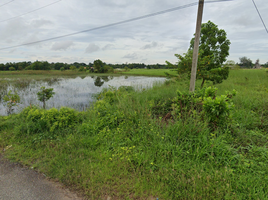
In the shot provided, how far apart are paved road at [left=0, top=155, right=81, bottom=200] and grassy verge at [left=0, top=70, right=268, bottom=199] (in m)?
0.15

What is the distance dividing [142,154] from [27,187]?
82.1 inches

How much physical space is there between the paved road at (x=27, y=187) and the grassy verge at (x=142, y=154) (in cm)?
15

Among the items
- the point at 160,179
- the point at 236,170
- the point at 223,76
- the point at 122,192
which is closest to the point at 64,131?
the point at 122,192

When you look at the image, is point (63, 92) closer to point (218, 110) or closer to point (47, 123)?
point (47, 123)

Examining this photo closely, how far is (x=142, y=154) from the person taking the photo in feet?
9.16

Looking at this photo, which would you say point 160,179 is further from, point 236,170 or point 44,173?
point 44,173

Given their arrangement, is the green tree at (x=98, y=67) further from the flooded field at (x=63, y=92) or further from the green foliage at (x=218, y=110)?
the green foliage at (x=218, y=110)

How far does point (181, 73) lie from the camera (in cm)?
724

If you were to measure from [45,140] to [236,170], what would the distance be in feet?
14.1

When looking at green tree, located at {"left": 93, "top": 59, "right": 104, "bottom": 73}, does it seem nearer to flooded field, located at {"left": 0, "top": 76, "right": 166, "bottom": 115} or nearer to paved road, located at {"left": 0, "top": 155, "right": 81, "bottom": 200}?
flooded field, located at {"left": 0, "top": 76, "right": 166, "bottom": 115}

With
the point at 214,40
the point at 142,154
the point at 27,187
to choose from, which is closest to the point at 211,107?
the point at 142,154

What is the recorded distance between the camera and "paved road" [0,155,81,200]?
7.19 ft

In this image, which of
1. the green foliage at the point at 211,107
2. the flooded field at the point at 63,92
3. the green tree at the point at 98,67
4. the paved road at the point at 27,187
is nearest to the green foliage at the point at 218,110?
the green foliage at the point at 211,107

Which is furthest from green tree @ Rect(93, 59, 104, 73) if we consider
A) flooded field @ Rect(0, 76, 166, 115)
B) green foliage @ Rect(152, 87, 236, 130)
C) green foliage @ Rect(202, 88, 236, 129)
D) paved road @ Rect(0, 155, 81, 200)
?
green foliage @ Rect(202, 88, 236, 129)
